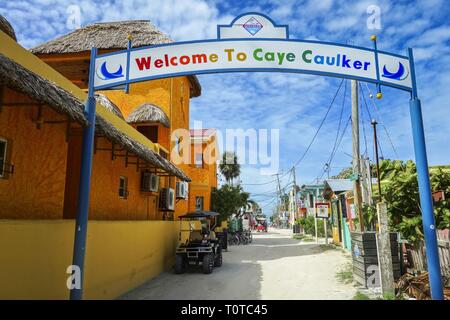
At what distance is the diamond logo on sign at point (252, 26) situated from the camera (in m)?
6.20

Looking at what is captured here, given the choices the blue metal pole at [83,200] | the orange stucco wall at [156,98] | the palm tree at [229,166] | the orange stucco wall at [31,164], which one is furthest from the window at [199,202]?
the palm tree at [229,166]

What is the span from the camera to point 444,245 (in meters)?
7.44

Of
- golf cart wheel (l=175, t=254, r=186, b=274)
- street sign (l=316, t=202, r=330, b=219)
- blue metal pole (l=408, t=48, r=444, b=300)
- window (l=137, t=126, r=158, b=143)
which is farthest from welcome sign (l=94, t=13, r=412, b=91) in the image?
street sign (l=316, t=202, r=330, b=219)

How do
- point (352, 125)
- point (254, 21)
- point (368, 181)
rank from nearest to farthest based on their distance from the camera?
point (254, 21) → point (368, 181) → point (352, 125)

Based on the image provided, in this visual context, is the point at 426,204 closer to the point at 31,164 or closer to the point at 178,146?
the point at 31,164

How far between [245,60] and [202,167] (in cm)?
1833

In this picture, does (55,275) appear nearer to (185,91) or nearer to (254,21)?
(254,21)

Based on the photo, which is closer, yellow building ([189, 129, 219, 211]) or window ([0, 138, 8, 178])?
window ([0, 138, 8, 178])

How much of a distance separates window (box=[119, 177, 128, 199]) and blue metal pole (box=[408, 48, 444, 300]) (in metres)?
8.06

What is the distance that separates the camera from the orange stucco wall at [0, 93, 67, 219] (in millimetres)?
5625

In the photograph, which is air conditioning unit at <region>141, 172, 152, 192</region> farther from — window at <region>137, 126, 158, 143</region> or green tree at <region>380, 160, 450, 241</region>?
green tree at <region>380, 160, 450, 241</region>

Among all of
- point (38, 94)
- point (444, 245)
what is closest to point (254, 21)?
point (38, 94)
